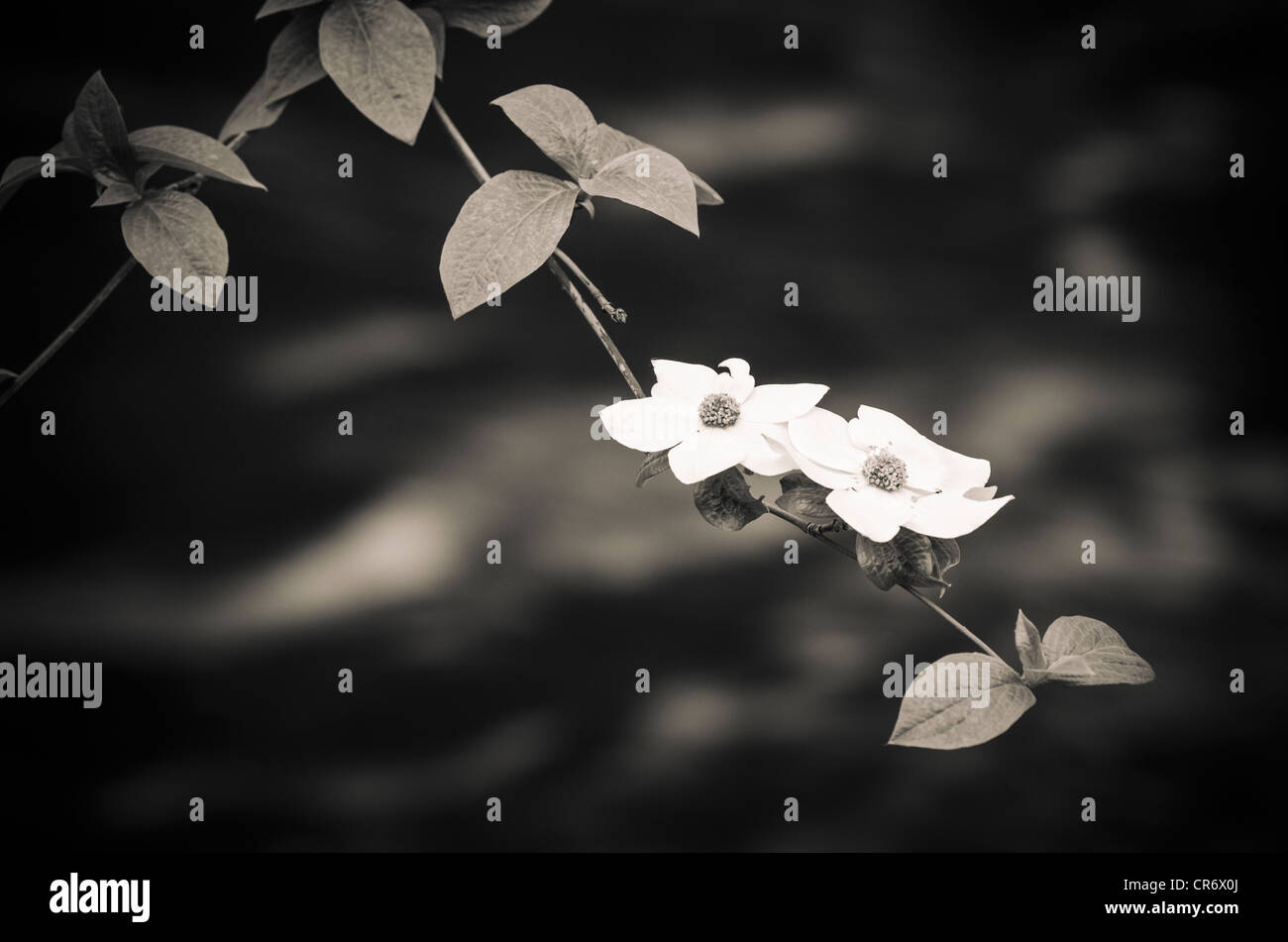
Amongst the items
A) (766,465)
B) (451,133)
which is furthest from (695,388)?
(451,133)

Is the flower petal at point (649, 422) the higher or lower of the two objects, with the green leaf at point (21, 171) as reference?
lower

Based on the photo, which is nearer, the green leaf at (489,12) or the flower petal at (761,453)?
the flower petal at (761,453)

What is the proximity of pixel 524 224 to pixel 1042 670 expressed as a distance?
221mm

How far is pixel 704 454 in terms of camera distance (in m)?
0.32

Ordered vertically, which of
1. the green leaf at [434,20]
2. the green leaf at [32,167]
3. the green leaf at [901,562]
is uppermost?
the green leaf at [434,20]

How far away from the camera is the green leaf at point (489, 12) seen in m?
0.44

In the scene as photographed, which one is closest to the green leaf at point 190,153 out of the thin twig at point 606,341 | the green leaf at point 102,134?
the green leaf at point 102,134

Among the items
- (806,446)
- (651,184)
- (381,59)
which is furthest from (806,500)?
(381,59)

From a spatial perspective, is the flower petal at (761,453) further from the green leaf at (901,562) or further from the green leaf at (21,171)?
the green leaf at (21,171)

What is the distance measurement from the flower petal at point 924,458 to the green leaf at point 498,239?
0.40ft

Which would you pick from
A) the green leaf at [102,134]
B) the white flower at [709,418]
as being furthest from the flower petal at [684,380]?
the green leaf at [102,134]

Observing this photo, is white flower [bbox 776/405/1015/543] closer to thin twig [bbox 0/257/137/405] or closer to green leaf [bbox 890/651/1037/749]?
green leaf [bbox 890/651/1037/749]

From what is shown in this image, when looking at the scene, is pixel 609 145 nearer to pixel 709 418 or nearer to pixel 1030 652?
pixel 709 418

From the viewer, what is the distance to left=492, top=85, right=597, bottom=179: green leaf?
14.6 inches
